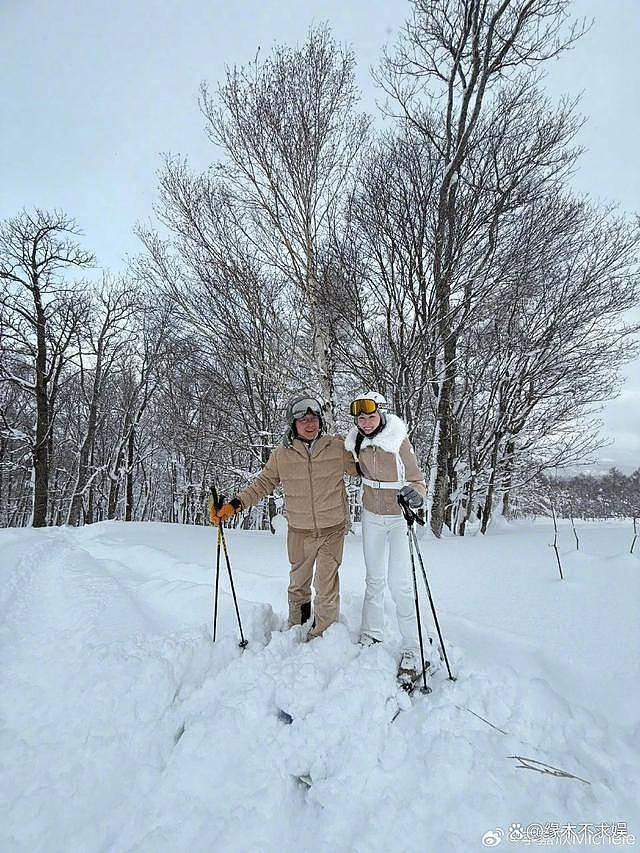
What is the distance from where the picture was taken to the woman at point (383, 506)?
10.9 ft

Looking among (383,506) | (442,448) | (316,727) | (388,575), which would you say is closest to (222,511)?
(383,506)

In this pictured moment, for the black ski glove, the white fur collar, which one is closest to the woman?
the white fur collar

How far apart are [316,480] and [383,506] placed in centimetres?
59

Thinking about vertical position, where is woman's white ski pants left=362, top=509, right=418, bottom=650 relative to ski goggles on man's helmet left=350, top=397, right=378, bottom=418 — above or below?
below

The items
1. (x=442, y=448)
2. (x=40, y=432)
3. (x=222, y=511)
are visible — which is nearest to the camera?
(x=222, y=511)

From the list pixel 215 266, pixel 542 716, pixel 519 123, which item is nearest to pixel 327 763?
pixel 542 716

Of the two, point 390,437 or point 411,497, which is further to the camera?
point 390,437

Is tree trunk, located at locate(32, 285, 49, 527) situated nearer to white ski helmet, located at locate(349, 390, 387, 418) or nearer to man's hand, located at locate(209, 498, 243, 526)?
man's hand, located at locate(209, 498, 243, 526)

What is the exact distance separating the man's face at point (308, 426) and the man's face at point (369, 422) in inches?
14.7

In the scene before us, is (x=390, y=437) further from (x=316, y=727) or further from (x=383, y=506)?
(x=316, y=727)

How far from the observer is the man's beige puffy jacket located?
138 inches

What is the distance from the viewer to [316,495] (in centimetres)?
352

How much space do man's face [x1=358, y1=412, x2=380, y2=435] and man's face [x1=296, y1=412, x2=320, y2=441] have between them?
37cm

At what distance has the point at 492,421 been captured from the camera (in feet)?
34.7
